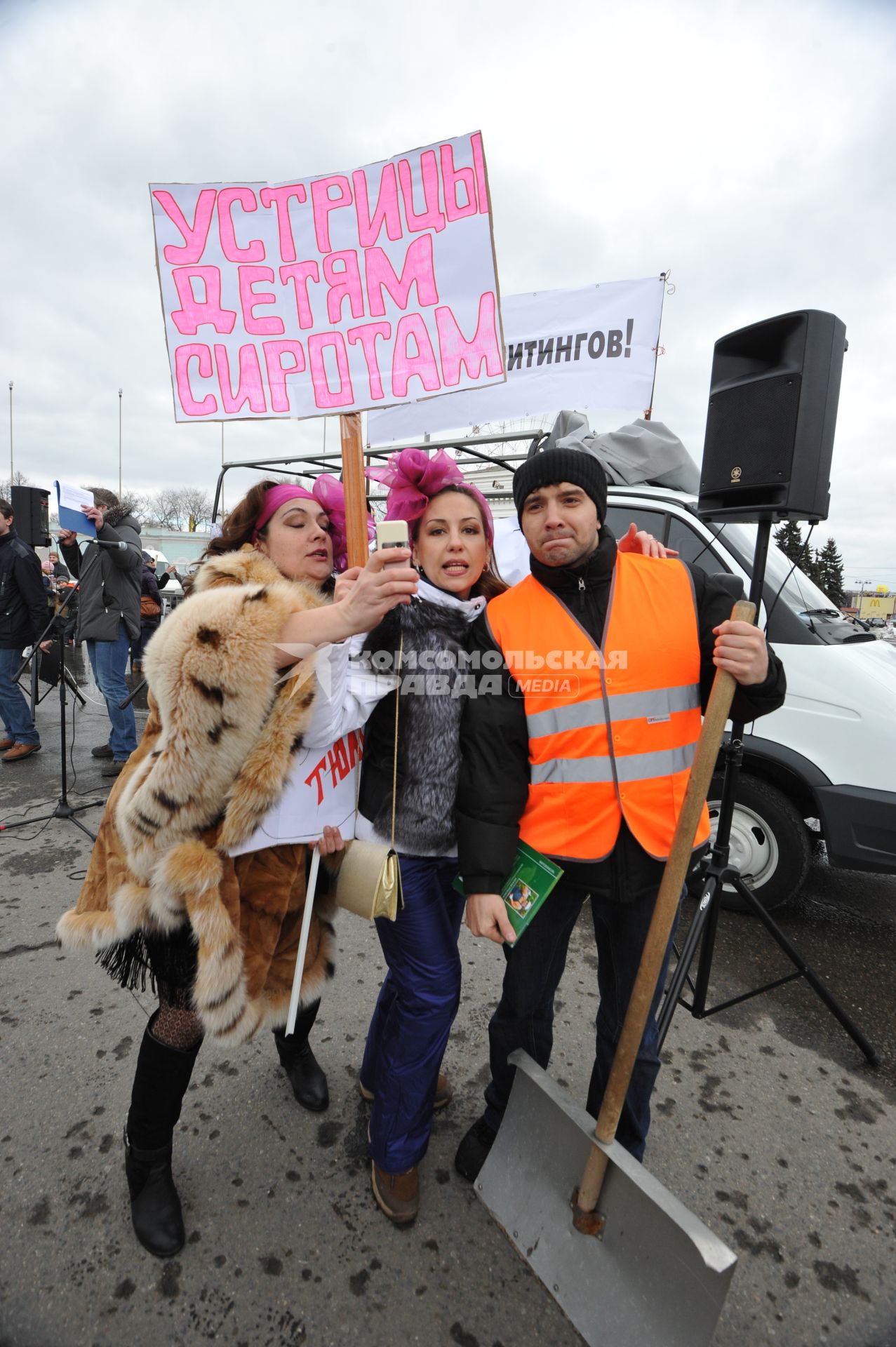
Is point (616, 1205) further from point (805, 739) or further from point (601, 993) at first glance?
point (805, 739)

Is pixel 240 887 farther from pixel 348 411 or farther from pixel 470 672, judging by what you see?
pixel 348 411

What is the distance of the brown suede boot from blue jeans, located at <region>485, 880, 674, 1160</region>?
0.93ft

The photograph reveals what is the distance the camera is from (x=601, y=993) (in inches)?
71.3

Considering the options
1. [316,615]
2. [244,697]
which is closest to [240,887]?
[244,697]

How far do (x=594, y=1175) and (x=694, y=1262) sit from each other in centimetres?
27

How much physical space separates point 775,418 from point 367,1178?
8.32 ft

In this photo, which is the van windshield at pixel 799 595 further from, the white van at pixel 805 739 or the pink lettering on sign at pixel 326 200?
the pink lettering on sign at pixel 326 200

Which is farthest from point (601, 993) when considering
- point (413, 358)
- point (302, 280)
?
point (302, 280)

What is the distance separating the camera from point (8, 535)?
17.6ft

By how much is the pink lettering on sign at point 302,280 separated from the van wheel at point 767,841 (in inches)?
110

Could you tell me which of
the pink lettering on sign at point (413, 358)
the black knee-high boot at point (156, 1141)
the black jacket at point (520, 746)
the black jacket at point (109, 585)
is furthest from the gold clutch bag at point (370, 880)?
the black jacket at point (109, 585)

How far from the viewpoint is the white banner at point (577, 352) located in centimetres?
468

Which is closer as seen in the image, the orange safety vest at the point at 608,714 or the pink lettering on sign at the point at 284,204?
the orange safety vest at the point at 608,714

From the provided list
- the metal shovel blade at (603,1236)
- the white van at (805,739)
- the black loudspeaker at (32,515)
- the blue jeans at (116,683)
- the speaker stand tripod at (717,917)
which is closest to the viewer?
the metal shovel blade at (603,1236)
